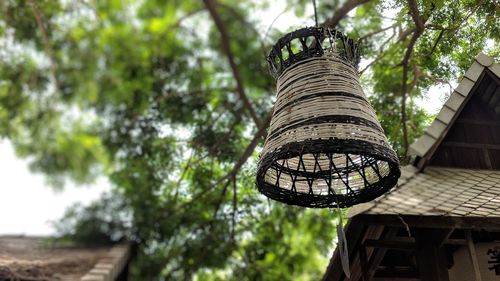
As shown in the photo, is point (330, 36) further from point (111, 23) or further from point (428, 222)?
point (111, 23)

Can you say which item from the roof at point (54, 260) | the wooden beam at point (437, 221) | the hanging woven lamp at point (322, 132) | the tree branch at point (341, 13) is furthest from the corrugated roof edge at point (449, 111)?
the roof at point (54, 260)

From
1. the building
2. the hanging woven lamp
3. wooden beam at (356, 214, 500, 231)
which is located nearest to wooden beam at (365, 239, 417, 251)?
the building

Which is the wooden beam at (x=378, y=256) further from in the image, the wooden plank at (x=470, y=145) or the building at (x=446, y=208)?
the wooden plank at (x=470, y=145)

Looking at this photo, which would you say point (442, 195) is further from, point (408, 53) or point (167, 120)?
point (167, 120)

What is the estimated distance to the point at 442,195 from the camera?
3.18 m

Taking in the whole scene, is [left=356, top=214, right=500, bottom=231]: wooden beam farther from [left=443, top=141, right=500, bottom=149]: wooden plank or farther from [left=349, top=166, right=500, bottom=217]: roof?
[left=443, top=141, right=500, bottom=149]: wooden plank

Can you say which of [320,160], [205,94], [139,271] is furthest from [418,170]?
[139,271]

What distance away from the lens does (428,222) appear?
107 inches

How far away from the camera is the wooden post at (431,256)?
2.89 m

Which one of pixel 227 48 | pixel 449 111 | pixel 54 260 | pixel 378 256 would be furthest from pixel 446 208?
pixel 54 260

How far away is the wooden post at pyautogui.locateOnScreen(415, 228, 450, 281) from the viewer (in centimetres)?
289

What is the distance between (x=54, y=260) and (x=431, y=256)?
17.5 ft

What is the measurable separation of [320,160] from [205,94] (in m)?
3.91

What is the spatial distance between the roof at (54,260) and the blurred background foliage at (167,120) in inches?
21.7
